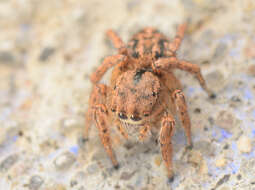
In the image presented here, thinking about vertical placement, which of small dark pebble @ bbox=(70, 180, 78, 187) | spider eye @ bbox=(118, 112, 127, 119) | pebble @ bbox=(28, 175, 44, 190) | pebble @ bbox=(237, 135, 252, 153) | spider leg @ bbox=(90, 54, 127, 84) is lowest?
pebble @ bbox=(237, 135, 252, 153)

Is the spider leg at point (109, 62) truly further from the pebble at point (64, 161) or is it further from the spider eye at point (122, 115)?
the pebble at point (64, 161)

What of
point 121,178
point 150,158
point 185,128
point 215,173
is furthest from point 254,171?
point 121,178

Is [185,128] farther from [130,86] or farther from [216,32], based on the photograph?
Answer: [216,32]

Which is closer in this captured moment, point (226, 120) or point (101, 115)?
point (101, 115)

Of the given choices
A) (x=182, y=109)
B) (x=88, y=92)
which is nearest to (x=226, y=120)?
(x=182, y=109)

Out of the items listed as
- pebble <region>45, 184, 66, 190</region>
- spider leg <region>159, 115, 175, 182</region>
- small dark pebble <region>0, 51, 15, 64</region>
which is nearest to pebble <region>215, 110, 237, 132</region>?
spider leg <region>159, 115, 175, 182</region>

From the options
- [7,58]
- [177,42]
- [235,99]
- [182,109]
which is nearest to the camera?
[182,109]

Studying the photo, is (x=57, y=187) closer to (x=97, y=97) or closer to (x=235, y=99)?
(x=97, y=97)

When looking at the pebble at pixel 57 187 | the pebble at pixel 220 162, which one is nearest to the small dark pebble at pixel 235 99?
the pebble at pixel 220 162

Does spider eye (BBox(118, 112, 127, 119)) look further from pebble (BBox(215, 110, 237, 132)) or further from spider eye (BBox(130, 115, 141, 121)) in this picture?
pebble (BBox(215, 110, 237, 132))
